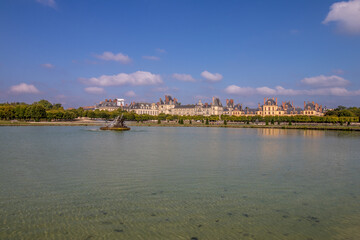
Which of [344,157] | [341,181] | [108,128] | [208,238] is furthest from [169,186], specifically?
[108,128]

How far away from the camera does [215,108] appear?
486 feet

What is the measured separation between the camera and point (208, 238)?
268 inches

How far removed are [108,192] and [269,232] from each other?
5407mm

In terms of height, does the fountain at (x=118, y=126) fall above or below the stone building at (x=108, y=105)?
below

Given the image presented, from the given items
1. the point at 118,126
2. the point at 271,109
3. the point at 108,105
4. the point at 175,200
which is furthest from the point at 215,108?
the point at 175,200

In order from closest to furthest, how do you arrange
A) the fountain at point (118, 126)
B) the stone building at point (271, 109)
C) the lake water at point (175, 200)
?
1. the lake water at point (175, 200)
2. the fountain at point (118, 126)
3. the stone building at point (271, 109)

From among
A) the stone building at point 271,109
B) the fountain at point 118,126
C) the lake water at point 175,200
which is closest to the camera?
the lake water at point 175,200

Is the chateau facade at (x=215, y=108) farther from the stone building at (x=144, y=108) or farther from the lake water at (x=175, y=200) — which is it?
the lake water at (x=175, y=200)

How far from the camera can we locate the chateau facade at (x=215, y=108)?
135 meters

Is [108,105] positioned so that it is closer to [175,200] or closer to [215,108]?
[215,108]

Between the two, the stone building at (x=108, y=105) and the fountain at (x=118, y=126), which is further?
the stone building at (x=108, y=105)

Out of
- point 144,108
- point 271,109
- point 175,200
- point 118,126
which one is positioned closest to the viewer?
point 175,200

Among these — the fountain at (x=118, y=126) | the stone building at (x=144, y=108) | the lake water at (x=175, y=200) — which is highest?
the stone building at (x=144, y=108)

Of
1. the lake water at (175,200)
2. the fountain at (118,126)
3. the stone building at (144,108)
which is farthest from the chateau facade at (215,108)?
the lake water at (175,200)
